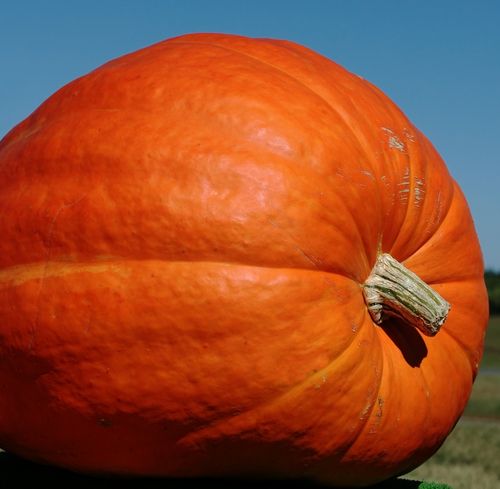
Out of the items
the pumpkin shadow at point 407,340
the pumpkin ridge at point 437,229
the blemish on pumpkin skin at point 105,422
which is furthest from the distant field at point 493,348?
the blemish on pumpkin skin at point 105,422

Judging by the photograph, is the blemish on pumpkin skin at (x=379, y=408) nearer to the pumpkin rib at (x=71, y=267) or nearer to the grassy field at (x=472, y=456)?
the pumpkin rib at (x=71, y=267)

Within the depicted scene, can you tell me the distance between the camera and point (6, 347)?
2.13m

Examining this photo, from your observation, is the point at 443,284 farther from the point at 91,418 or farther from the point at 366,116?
the point at 91,418

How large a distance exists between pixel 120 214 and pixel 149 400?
1.51 ft

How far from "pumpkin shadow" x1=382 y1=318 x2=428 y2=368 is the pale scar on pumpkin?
0.79 meters

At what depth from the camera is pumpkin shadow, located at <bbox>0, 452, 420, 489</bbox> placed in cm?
220

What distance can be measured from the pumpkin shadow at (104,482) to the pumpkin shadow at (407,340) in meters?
0.44

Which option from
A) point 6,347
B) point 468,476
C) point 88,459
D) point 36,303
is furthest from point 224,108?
point 468,476

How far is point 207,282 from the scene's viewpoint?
1.97 meters

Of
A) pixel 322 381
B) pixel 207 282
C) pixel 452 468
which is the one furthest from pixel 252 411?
pixel 452 468

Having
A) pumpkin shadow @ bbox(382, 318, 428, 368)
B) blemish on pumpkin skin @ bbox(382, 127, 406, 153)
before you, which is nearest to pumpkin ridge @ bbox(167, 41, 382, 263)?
blemish on pumpkin skin @ bbox(382, 127, 406, 153)

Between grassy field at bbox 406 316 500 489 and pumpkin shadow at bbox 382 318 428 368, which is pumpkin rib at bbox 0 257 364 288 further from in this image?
grassy field at bbox 406 316 500 489

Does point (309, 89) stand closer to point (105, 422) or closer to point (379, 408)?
point (379, 408)

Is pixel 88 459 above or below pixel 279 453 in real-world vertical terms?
above
